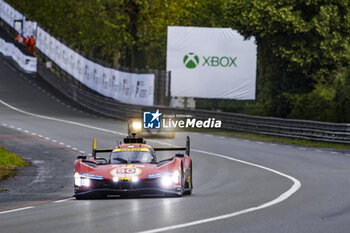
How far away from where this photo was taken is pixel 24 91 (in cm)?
6500

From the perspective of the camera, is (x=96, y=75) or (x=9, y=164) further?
(x=96, y=75)

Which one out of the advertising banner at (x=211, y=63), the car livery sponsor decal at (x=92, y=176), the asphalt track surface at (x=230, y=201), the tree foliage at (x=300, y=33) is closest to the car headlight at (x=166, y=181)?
the asphalt track surface at (x=230, y=201)

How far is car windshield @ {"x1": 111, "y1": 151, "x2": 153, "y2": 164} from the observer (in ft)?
58.3

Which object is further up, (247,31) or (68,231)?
(247,31)

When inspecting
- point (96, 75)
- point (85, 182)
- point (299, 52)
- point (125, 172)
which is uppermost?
point (299, 52)

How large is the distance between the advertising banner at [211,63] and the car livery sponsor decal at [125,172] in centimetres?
3683

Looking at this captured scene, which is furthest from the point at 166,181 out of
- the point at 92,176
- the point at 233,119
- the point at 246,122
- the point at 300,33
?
the point at 300,33

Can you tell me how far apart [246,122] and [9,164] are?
17.6m

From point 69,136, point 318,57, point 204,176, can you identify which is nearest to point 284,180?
point 204,176

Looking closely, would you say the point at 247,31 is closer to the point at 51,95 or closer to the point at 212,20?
the point at 51,95

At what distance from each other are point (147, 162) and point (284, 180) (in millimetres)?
5071

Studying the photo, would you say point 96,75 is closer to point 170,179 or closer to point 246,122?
point 246,122

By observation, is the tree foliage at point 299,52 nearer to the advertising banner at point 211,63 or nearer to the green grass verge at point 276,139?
the green grass verge at point 276,139

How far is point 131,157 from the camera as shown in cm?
1788
